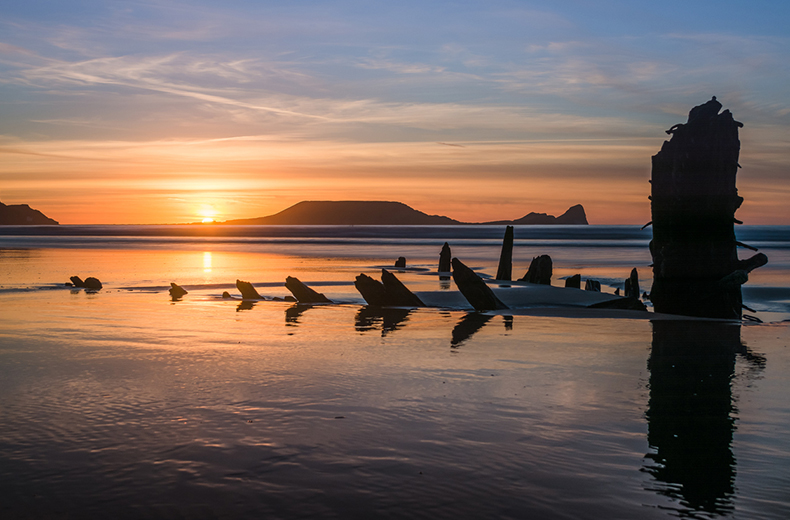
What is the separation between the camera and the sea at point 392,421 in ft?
14.9

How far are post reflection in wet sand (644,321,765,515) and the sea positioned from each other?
0.03m

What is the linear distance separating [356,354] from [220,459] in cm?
494

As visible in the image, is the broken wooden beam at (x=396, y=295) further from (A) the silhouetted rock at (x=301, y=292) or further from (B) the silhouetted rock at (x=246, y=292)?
(B) the silhouetted rock at (x=246, y=292)

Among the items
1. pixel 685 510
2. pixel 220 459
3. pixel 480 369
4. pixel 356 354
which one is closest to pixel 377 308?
pixel 356 354

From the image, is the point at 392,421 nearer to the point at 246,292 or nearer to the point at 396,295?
the point at 396,295

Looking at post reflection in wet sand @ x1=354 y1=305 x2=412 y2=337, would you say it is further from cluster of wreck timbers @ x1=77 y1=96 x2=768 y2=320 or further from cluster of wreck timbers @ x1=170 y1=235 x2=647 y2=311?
cluster of wreck timbers @ x1=77 y1=96 x2=768 y2=320

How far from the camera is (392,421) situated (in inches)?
252

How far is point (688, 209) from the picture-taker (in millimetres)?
13812

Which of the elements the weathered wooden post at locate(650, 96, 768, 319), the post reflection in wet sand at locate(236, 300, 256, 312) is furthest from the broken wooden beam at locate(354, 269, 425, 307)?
the weathered wooden post at locate(650, 96, 768, 319)

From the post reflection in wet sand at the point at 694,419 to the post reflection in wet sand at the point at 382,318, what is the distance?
5.21m

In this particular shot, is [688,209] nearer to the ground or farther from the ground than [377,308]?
farther from the ground

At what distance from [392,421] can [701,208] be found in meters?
10.2

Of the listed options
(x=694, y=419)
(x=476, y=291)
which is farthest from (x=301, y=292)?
(x=694, y=419)

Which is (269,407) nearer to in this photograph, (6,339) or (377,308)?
(6,339)
